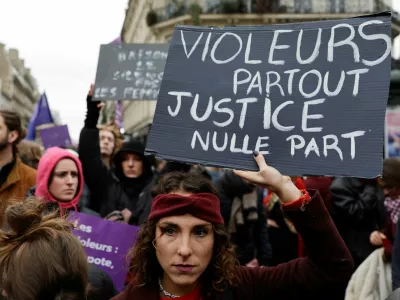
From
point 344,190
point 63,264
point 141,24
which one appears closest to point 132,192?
point 344,190

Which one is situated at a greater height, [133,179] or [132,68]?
[132,68]

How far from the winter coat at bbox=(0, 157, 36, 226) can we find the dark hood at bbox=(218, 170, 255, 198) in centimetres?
152

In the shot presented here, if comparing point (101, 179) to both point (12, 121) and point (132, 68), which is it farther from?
point (132, 68)

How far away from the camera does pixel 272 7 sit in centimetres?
2472

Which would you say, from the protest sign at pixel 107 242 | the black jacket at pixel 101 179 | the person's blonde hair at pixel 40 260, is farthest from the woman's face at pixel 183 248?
the black jacket at pixel 101 179

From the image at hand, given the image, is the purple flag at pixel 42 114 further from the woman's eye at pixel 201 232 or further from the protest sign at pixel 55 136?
the woman's eye at pixel 201 232

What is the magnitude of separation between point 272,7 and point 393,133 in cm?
1865

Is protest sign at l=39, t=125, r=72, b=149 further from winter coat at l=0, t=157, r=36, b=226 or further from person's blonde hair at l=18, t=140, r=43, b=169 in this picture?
winter coat at l=0, t=157, r=36, b=226

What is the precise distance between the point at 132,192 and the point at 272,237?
1952 mm

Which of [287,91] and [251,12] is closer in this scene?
[287,91]

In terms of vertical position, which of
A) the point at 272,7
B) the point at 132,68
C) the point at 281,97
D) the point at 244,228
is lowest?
the point at 244,228

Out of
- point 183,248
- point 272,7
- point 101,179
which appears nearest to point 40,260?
point 183,248

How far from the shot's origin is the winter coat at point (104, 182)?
3795mm

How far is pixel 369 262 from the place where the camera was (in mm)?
3760
